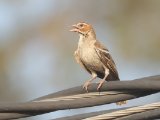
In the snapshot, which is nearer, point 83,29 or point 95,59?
point 95,59

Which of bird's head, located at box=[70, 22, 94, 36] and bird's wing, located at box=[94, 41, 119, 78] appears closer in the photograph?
bird's wing, located at box=[94, 41, 119, 78]

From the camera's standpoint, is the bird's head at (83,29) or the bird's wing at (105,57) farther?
the bird's head at (83,29)

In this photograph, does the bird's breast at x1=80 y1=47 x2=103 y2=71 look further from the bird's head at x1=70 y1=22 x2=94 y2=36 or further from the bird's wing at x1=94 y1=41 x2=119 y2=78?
the bird's head at x1=70 y1=22 x2=94 y2=36

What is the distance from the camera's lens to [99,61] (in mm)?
10078

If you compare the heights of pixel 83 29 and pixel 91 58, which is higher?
pixel 83 29

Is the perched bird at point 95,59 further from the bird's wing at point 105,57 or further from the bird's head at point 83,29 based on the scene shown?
the bird's head at point 83,29

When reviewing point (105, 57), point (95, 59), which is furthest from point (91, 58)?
point (105, 57)

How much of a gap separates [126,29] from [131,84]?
50.3 feet

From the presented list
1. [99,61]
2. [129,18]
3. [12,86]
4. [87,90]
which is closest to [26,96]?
[12,86]

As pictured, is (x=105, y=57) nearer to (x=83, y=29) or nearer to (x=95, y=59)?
(x=95, y=59)

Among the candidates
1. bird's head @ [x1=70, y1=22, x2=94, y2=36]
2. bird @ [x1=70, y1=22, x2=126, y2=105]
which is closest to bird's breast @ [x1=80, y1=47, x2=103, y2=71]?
bird @ [x1=70, y1=22, x2=126, y2=105]

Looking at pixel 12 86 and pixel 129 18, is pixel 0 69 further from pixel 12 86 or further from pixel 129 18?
pixel 129 18

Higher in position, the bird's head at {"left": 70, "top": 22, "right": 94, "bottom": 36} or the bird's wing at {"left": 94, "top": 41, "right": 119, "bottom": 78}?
the bird's head at {"left": 70, "top": 22, "right": 94, "bottom": 36}

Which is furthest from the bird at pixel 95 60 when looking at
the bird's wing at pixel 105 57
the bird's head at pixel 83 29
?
the bird's head at pixel 83 29
